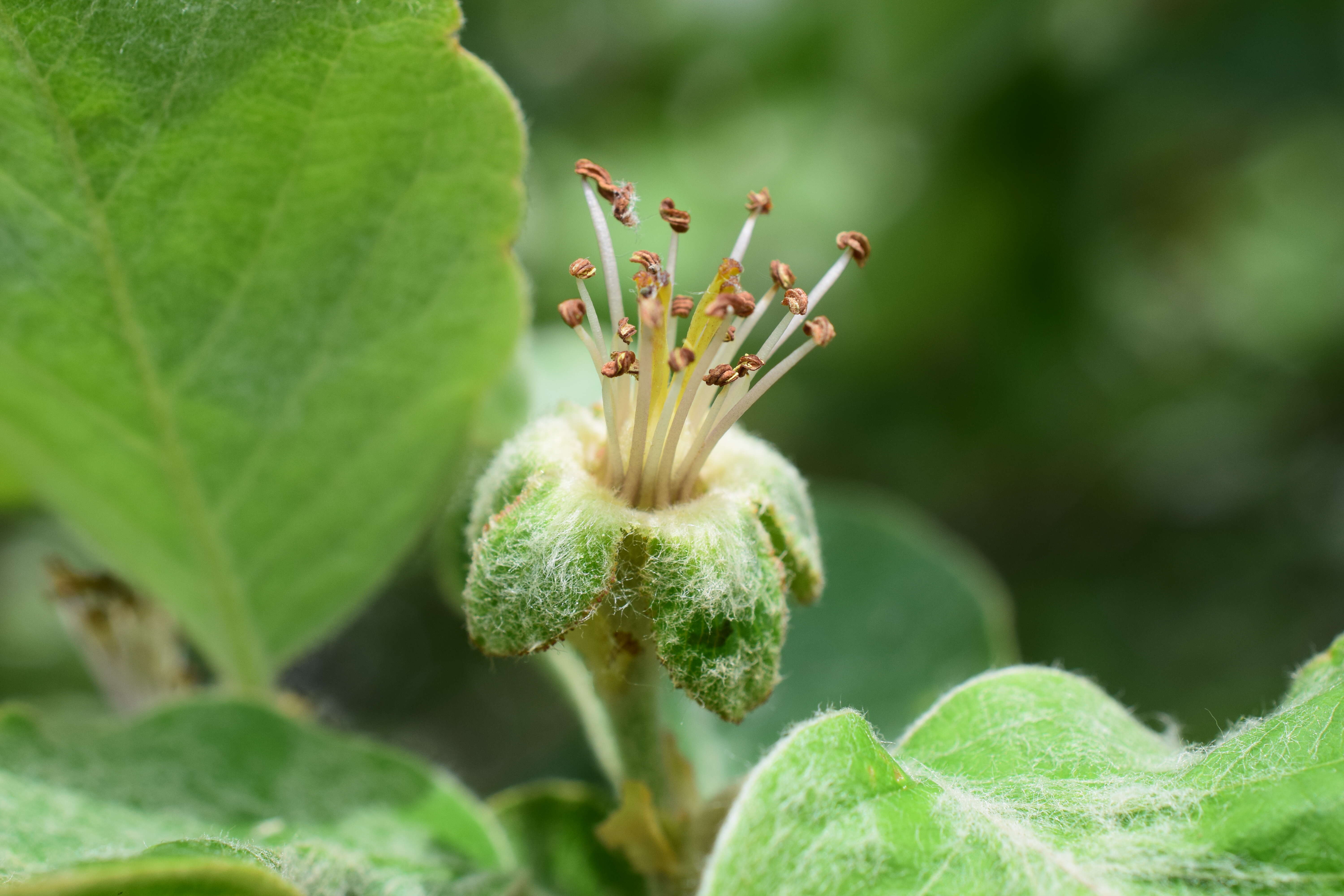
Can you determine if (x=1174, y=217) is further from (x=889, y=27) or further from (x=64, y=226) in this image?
(x=64, y=226)

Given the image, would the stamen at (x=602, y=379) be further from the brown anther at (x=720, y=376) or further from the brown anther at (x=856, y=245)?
the brown anther at (x=856, y=245)

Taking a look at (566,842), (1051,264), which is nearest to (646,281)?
(566,842)

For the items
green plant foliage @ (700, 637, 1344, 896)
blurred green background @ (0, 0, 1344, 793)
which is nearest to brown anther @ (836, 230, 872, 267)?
green plant foliage @ (700, 637, 1344, 896)

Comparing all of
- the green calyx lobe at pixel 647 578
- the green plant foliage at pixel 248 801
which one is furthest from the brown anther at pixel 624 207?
the green plant foliage at pixel 248 801

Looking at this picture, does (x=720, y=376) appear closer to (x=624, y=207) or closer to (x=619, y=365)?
(x=619, y=365)

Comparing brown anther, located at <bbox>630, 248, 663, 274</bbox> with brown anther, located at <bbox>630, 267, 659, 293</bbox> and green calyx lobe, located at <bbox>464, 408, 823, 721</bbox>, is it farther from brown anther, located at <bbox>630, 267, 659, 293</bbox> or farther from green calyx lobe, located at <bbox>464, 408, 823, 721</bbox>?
green calyx lobe, located at <bbox>464, 408, 823, 721</bbox>
